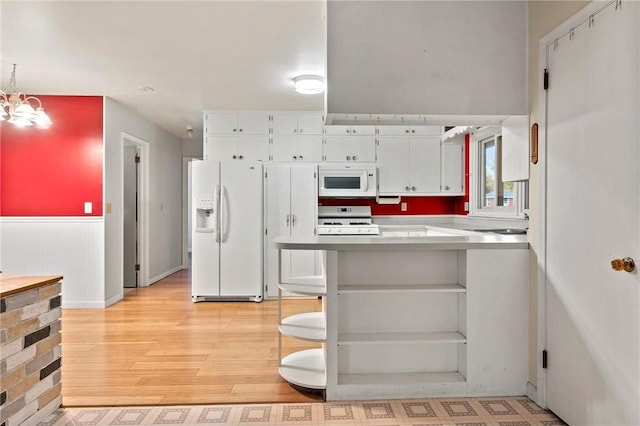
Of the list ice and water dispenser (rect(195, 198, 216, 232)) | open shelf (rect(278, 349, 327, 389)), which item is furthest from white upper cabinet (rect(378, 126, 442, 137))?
open shelf (rect(278, 349, 327, 389))

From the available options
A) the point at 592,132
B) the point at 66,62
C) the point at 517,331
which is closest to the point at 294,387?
the point at 517,331

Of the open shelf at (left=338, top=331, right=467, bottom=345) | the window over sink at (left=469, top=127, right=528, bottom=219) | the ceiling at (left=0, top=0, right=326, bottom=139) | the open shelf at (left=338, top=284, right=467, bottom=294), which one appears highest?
the ceiling at (left=0, top=0, right=326, bottom=139)

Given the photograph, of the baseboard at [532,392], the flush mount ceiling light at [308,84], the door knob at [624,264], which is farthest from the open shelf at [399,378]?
the flush mount ceiling light at [308,84]

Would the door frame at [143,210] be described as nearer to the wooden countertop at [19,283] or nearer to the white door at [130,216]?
the white door at [130,216]

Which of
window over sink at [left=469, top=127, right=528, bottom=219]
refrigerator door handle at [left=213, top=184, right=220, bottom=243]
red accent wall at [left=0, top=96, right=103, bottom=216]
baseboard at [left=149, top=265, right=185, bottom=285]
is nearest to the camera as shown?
window over sink at [left=469, top=127, right=528, bottom=219]

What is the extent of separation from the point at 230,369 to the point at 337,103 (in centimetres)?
194

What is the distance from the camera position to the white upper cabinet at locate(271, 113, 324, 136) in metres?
5.22

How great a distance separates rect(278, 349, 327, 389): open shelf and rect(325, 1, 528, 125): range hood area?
1614mm

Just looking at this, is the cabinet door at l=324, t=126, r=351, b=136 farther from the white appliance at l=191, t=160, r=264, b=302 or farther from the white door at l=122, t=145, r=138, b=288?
the white door at l=122, t=145, r=138, b=288

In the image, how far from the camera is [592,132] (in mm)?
1888

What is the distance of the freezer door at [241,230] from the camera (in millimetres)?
4852

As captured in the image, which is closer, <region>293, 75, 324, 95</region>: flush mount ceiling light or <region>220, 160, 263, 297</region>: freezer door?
<region>293, 75, 324, 95</region>: flush mount ceiling light

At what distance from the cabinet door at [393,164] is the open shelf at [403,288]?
295 cm

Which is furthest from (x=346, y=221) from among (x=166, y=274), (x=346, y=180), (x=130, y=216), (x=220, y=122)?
(x=166, y=274)
